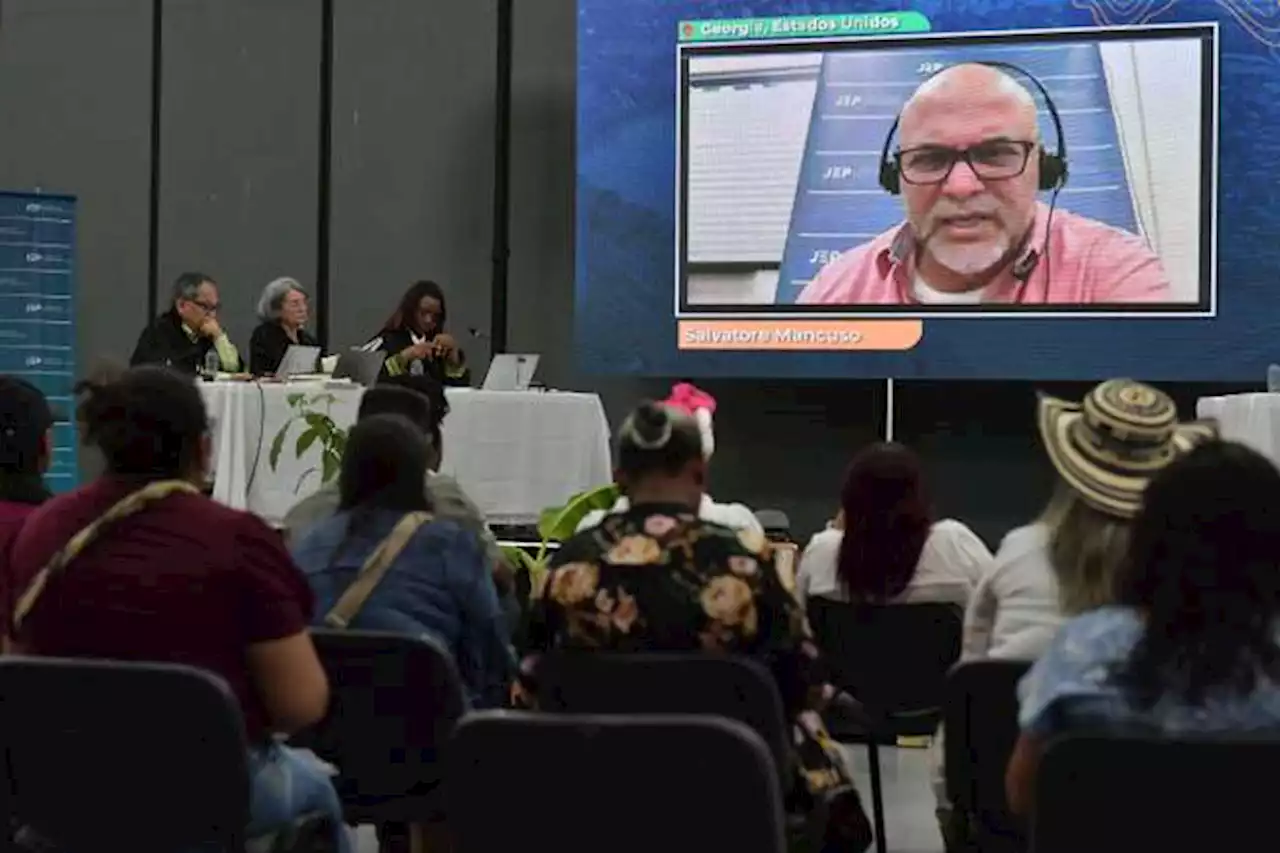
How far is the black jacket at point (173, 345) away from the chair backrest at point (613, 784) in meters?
4.88

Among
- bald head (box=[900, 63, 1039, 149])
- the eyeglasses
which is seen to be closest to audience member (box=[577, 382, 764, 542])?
the eyeglasses

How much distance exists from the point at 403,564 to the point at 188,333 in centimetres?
414

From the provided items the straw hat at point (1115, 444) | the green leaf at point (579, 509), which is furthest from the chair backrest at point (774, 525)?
the straw hat at point (1115, 444)

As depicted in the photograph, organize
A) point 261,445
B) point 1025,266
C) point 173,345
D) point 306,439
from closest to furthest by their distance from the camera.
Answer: point 306,439
point 261,445
point 173,345
point 1025,266

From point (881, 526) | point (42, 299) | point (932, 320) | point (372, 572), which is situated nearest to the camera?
point (372, 572)

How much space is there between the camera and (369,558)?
2637 millimetres

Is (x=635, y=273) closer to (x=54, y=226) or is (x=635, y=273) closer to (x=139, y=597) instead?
(x=54, y=226)

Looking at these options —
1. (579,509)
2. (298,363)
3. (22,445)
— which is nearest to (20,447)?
(22,445)

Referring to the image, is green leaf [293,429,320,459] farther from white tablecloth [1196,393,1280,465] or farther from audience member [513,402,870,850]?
audience member [513,402,870,850]

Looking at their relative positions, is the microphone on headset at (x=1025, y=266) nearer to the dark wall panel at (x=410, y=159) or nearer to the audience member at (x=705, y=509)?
the audience member at (x=705, y=509)

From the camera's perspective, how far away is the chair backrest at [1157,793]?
1569mm

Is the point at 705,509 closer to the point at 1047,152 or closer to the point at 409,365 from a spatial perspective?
the point at 409,365

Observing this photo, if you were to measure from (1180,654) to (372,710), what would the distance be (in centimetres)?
122

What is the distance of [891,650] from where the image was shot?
3254 mm
